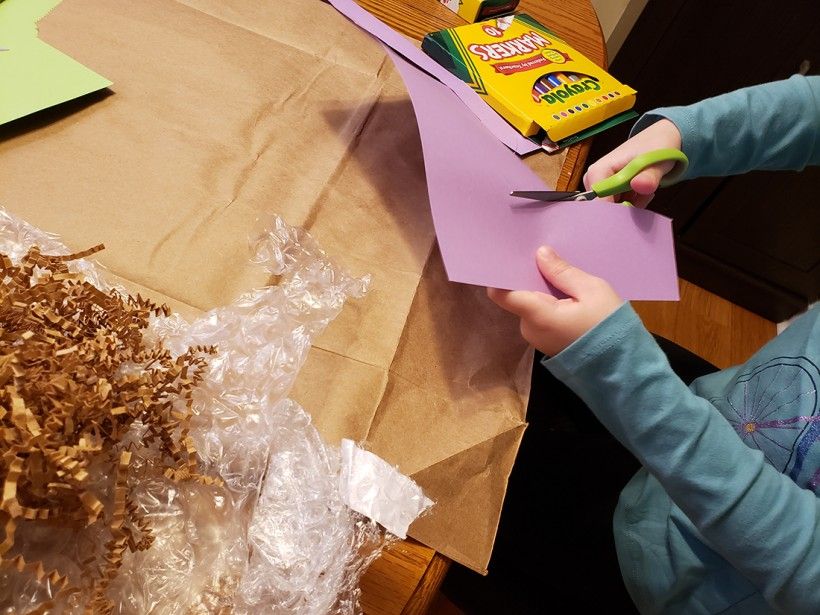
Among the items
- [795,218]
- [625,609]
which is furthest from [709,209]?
[625,609]

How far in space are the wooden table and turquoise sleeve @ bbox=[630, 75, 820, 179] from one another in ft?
0.36

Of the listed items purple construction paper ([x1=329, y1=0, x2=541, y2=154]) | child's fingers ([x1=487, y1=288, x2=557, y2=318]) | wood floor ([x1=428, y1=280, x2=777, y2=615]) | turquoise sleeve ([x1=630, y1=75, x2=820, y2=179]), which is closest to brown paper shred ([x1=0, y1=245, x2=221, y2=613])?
child's fingers ([x1=487, y1=288, x2=557, y2=318])

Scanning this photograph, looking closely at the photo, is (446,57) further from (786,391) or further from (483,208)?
(786,391)

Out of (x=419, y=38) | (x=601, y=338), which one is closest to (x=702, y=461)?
(x=601, y=338)

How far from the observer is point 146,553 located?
1.13ft

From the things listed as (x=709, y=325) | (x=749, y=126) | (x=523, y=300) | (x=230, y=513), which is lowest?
(x=709, y=325)

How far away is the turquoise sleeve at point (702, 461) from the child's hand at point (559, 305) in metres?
0.01

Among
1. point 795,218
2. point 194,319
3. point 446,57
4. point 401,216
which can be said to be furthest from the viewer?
point 795,218

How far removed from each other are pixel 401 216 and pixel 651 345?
252 millimetres

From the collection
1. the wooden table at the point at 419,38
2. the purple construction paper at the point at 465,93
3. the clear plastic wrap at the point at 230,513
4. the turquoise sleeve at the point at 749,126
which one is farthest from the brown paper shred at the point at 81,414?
the turquoise sleeve at the point at 749,126

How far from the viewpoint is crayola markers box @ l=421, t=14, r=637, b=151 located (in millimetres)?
655

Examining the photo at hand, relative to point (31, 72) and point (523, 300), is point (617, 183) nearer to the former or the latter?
point (523, 300)

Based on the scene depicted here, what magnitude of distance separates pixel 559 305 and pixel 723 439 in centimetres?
18

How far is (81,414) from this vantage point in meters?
0.30
